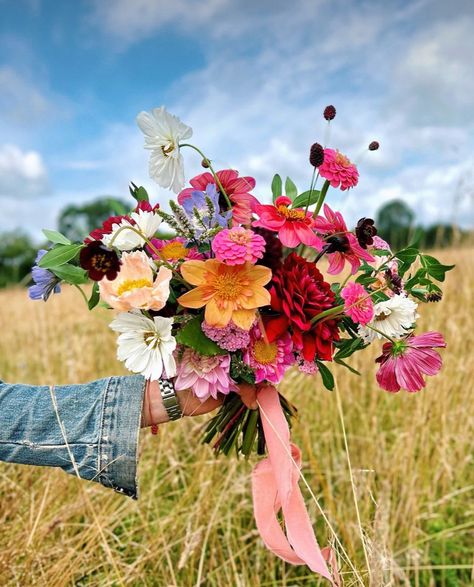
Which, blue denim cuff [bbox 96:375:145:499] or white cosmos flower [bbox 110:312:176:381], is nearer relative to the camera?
white cosmos flower [bbox 110:312:176:381]

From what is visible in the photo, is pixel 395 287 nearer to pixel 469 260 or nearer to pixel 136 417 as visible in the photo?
pixel 136 417

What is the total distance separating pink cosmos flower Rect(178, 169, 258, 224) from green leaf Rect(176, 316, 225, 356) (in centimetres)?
17

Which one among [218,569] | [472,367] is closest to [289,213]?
[218,569]

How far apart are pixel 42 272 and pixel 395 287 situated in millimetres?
480

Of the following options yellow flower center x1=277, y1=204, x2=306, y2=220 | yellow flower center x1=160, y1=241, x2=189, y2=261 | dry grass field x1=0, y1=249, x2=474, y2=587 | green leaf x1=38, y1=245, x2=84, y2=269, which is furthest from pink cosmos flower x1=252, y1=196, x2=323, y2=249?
dry grass field x1=0, y1=249, x2=474, y2=587

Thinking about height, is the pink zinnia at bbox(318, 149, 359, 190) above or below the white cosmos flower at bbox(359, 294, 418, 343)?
above

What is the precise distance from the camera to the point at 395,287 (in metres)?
0.80

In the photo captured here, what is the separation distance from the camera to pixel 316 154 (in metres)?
0.75

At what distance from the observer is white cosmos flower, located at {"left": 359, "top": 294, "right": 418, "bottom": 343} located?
781 mm

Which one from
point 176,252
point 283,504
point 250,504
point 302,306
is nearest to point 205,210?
point 176,252

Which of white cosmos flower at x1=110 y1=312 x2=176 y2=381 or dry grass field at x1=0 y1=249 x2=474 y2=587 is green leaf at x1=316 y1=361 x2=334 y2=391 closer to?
white cosmos flower at x1=110 y1=312 x2=176 y2=381

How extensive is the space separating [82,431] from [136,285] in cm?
28

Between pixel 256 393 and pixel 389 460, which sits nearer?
pixel 256 393

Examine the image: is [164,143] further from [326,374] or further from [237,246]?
[326,374]
